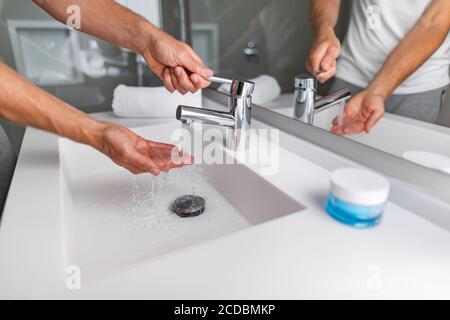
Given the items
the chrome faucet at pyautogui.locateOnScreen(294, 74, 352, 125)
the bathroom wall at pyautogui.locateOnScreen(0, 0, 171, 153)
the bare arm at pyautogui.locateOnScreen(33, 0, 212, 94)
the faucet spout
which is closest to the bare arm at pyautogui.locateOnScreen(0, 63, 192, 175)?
the faucet spout

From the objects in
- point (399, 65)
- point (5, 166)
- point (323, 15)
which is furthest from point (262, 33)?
point (5, 166)

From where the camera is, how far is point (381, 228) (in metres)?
0.55

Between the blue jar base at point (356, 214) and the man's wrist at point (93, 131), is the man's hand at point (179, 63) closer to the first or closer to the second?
the man's wrist at point (93, 131)

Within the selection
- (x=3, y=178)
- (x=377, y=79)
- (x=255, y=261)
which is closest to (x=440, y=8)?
(x=377, y=79)

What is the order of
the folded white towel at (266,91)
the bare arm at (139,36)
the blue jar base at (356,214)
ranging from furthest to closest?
1. the folded white towel at (266,91)
2. the bare arm at (139,36)
3. the blue jar base at (356,214)

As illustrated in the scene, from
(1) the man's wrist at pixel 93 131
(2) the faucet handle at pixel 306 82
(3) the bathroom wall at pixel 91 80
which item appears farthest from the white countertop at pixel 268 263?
(3) the bathroom wall at pixel 91 80

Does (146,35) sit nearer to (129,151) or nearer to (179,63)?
(179,63)

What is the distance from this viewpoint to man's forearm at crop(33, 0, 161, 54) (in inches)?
34.4

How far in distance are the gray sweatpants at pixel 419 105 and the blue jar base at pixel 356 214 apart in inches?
9.6

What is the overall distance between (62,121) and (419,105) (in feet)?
2.23

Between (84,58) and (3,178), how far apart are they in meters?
0.64

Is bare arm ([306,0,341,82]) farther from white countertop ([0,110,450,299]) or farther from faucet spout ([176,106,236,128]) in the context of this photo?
white countertop ([0,110,450,299])

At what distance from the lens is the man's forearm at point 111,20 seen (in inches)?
34.4

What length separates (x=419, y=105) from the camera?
0.66 metres
